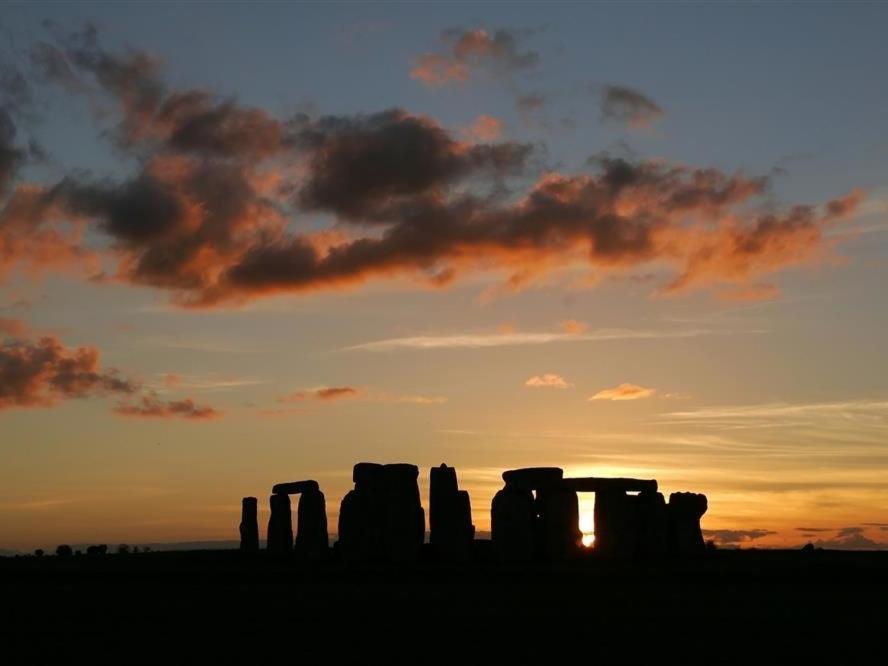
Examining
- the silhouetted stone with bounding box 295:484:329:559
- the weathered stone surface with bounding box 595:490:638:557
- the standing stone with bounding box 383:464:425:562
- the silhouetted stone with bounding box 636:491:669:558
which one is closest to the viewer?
the standing stone with bounding box 383:464:425:562

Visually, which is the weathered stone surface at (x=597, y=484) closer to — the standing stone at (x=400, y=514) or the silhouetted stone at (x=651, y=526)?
the silhouetted stone at (x=651, y=526)

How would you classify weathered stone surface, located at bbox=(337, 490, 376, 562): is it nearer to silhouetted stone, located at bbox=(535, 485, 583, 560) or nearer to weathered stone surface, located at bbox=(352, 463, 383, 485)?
weathered stone surface, located at bbox=(352, 463, 383, 485)

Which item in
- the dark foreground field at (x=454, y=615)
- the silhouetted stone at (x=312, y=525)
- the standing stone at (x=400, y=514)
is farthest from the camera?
the silhouetted stone at (x=312, y=525)

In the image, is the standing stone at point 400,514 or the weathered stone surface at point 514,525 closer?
the standing stone at point 400,514

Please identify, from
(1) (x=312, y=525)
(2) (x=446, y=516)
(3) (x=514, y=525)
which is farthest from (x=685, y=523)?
(1) (x=312, y=525)

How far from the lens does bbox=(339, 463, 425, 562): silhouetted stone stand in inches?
1538

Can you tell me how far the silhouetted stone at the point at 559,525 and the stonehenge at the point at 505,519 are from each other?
29 millimetres

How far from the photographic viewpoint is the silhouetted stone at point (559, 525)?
1553 inches

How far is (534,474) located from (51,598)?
55.5 ft

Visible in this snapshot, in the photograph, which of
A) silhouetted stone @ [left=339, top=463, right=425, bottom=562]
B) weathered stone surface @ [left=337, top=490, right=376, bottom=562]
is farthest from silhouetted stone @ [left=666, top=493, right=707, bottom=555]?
weathered stone surface @ [left=337, top=490, right=376, bottom=562]

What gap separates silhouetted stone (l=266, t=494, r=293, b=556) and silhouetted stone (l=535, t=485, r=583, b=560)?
10.5 m

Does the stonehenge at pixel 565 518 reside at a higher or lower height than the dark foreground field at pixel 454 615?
higher

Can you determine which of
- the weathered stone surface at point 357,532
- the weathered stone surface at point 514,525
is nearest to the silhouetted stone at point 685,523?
the weathered stone surface at point 514,525

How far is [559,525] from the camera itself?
129 feet
